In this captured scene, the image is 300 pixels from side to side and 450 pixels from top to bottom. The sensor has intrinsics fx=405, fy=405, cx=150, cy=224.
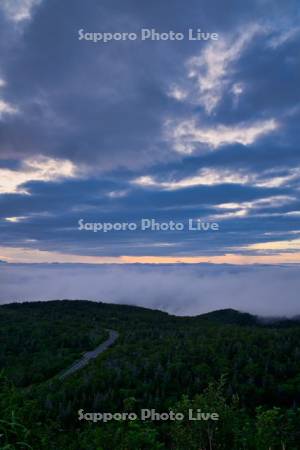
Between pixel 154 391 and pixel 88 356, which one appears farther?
pixel 88 356

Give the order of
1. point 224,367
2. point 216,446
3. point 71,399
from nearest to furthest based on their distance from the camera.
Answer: point 216,446 → point 71,399 → point 224,367

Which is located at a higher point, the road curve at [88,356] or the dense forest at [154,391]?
the dense forest at [154,391]

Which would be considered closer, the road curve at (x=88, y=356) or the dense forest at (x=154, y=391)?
the dense forest at (x=154, y=391)

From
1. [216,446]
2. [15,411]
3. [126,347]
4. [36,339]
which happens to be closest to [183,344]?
[126,347]

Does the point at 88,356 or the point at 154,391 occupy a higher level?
the point at 154,391

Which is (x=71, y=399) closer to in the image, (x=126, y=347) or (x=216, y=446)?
(x=126, y=347)
